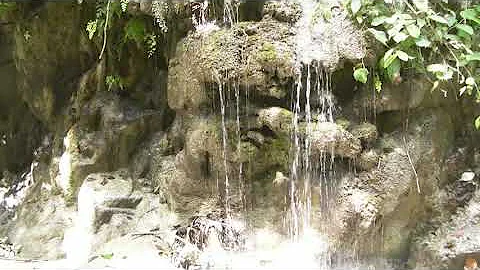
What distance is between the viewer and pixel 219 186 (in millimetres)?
4402

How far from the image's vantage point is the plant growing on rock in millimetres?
3961

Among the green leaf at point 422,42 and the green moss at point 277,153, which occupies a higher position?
the green leaf at point 422,42

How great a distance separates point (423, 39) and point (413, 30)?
179 millimetres

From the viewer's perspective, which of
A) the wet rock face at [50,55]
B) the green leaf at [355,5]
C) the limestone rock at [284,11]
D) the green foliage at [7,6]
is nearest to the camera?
the green leaf at [355,5]

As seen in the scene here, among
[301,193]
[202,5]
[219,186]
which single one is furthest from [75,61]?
[301,193]

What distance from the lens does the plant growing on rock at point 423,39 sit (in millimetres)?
3961

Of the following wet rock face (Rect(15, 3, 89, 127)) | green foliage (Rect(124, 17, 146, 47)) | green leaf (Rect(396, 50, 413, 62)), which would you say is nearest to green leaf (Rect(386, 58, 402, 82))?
green leaf (Rect(396, 50, 413, 62))

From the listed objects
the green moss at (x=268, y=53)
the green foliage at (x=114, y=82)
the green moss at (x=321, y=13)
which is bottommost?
the green foliage at (x=114, y=82)

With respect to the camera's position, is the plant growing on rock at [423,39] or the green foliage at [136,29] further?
the green foliage at [136,29]

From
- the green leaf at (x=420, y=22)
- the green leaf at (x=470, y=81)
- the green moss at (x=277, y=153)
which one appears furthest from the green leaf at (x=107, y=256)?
the green leaf at (x=470, y=81)

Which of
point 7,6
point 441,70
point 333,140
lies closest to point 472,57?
point 441,70

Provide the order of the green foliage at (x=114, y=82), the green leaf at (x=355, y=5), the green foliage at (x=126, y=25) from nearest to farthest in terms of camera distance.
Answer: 1. the green leaf at (x=355, y=5)
2. the green foliage at (x=126, y=25)
3. the green foliage at (x=114, y=82)

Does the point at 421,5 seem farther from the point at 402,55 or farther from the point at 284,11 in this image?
the point at 284,11

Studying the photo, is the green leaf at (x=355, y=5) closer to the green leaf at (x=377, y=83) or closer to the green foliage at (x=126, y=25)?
the green leaf at (x=377, y=83)
